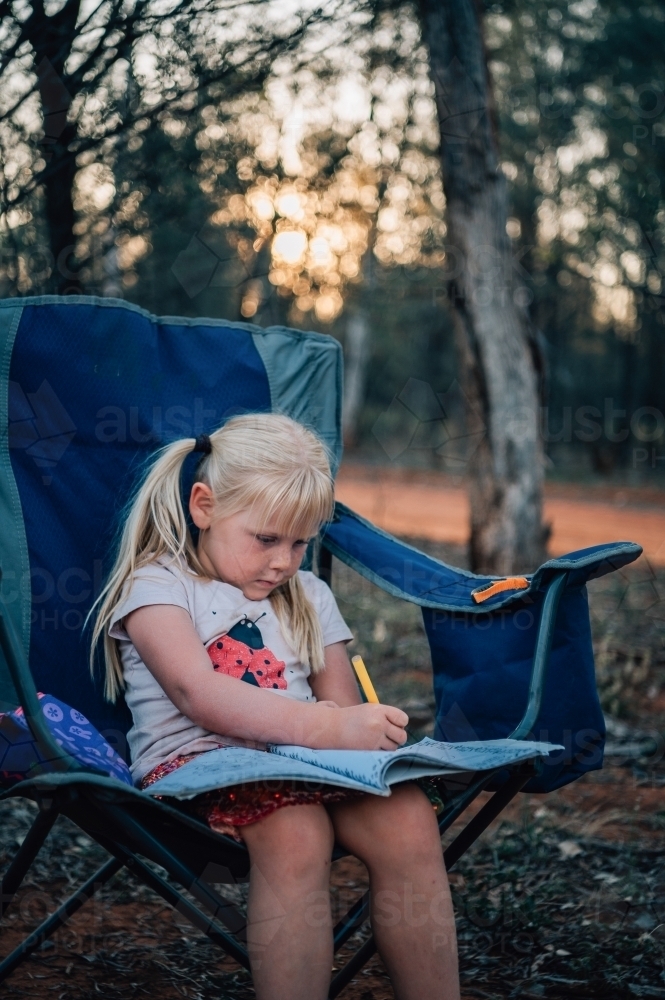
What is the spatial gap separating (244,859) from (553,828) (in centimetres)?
118

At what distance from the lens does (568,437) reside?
14.4 meters

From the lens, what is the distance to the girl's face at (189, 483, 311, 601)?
5.11 feet

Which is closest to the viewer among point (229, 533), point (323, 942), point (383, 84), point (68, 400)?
point (323, 942)

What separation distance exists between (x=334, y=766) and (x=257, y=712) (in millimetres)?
160

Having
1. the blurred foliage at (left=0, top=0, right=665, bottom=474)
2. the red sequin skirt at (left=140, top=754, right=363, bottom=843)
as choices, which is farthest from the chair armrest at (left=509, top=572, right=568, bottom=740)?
the blurred foliage at (left=0, top=0, right=665, bottom=474)

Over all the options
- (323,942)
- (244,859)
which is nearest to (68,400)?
(244,859)

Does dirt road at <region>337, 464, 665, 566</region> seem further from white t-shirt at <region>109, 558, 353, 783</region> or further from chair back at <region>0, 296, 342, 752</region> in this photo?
white t-shirt at <region>109, 558, 353, 783</region>

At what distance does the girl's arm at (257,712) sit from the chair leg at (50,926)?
29cm

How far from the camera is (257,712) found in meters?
1.39

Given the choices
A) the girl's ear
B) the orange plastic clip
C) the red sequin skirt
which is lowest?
Result: the red sequin skirt

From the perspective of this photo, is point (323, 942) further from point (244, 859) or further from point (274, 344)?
point (274, 344)

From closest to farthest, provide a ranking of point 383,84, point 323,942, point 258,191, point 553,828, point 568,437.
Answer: point 323,942, point 553,828, point 258,191, point 383,84, point 568,437

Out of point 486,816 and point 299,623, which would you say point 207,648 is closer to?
point 299,623

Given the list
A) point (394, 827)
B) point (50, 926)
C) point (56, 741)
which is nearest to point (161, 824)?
point (56, 741)
